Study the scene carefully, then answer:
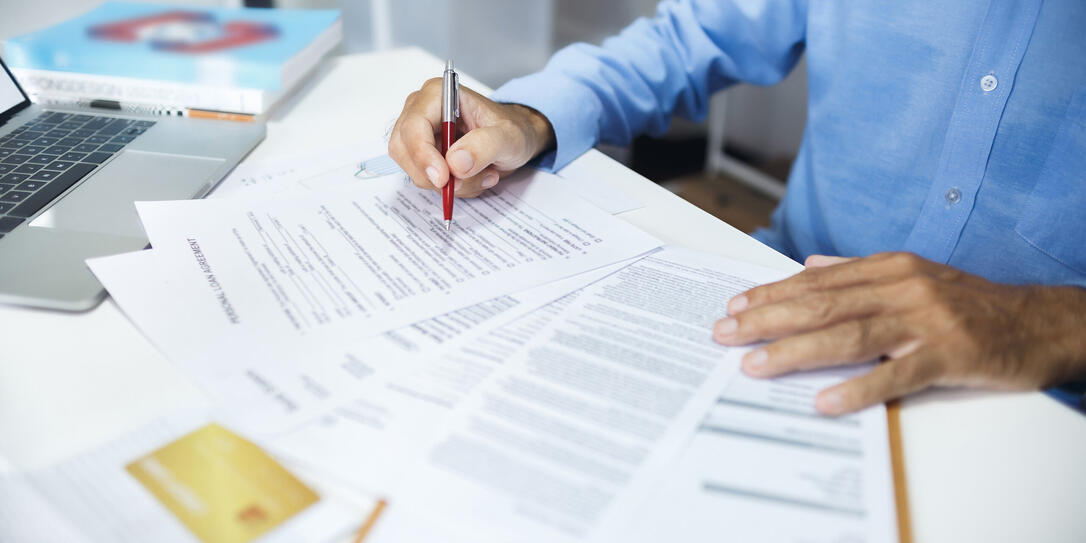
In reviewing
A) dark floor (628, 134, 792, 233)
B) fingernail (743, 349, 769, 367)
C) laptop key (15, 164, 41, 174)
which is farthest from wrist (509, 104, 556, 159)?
dark floor (628, 134, 792, 233)

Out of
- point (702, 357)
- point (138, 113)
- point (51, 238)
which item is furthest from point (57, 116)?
Answer: point (702, 357)

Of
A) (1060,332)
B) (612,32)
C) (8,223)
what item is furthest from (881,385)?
(612,32)

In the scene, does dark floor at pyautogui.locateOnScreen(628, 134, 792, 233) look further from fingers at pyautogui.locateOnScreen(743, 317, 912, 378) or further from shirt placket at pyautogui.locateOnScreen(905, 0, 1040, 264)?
fingers at pyautogui.locateOnScreen(743, 317, 912, 378)

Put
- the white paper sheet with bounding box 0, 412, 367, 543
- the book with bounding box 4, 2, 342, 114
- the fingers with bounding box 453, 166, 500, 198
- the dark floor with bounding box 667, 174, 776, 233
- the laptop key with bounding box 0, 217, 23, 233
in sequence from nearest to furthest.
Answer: the white paper sheet with bounding box 0, 412, 367, 543, the laptop key with bounding box 0, 217, 23, 233, the fingers with bounding box 453, 166, 500, 198, the book with bounding box 4, 2, 342, 114, the dark floor with bounding box 667, 174, 776, 233

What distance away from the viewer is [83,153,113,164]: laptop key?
2.12 feet

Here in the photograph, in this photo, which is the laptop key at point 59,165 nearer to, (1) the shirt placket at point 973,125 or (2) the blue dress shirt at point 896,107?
(2) the blue dress shirt at point 896,107

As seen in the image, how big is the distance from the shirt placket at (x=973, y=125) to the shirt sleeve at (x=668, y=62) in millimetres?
241

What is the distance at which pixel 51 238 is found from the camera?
20.5 inches

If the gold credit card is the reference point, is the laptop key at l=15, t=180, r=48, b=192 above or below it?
above

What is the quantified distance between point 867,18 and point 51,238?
81 cm

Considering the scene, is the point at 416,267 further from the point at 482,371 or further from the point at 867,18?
the point at 867,18

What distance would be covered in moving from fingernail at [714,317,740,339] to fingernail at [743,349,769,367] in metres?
0.02

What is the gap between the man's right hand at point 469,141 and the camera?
0.59 m

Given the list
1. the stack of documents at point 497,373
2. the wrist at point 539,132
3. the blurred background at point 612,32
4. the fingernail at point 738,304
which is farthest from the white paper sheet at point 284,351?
the blurred background at point 612,32
